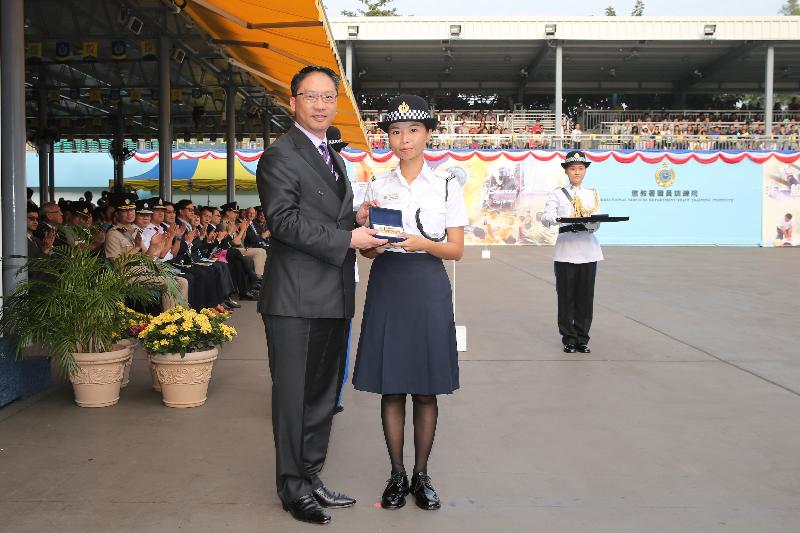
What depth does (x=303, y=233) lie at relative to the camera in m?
3.11

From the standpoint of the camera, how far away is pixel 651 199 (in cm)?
2647

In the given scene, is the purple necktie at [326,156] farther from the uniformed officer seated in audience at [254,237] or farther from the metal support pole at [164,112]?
the uniformed officer seated in audience at [254,237]

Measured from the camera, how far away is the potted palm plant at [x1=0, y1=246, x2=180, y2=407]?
16.1 feet

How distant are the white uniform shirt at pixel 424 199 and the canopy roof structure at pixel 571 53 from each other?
28.0m

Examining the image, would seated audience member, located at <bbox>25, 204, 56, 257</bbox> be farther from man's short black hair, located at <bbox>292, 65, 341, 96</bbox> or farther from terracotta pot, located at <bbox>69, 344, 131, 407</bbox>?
man's short black hair, located at <bbox>292, 65, 341, 96</bbox>

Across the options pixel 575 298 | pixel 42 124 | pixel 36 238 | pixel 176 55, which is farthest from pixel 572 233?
pixel 42 124

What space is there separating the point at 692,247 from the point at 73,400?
23.5 m

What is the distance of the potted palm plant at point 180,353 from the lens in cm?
504

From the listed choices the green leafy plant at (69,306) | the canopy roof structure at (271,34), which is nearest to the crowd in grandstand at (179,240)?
the green leafy plant at (69,306)

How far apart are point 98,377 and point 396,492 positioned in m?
2.46

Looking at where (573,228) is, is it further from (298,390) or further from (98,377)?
(298,390)

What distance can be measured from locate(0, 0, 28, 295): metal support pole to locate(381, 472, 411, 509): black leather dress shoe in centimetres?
326

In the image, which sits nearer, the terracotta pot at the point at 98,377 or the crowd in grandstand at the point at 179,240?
the terracotta pot at the point at 98,377

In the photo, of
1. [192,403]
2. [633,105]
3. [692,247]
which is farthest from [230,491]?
[633,105]
